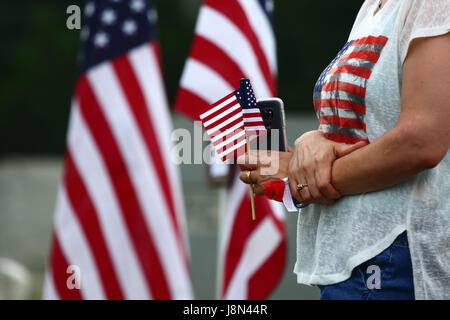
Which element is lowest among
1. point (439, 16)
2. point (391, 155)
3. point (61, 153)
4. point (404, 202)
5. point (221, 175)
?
point (61, 153)

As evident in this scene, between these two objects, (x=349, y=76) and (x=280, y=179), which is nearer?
(x=349, y=76)

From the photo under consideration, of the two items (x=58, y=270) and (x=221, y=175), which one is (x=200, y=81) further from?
(x=58, y=270)

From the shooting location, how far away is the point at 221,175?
4.25 metres

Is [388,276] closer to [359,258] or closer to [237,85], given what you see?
[359,258]

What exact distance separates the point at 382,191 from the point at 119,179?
→ 210 cm

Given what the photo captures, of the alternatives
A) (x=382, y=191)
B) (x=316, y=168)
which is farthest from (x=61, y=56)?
(x=382, y=191)

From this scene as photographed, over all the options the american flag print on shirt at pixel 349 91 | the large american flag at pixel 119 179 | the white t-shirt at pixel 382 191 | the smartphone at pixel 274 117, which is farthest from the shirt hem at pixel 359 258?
the large american flag at pixel 119 179

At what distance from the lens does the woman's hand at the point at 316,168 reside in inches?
73.7

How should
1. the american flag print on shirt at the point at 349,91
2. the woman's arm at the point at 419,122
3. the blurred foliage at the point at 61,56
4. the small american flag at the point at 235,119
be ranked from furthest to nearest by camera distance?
the blurred foliage at the point at 61,56 → the small american flag at the point at 235,119 → the american flag print on shirt at the point at 349,91 → the woman's arm at the point at 419,122

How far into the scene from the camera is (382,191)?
182 cm

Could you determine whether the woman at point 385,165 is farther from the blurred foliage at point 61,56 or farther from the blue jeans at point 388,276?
the blurred foliage at point 61,56

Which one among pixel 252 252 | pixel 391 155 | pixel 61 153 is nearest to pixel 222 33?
pixel 252 252

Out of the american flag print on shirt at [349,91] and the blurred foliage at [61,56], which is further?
the blurred foliage at [61,56]

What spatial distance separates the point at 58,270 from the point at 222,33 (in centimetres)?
147
